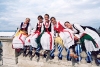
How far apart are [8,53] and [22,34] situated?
0.89 m

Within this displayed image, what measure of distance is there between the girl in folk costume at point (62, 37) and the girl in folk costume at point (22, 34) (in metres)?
1.02

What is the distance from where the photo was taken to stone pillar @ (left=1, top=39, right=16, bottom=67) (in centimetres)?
692

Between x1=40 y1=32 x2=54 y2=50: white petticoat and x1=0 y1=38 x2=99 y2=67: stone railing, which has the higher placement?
x1=40 y1=32 x2=54 y2=50: white petticoat

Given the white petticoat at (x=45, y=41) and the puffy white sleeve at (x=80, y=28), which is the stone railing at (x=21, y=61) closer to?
the white petticoat at (x=45, y=41)

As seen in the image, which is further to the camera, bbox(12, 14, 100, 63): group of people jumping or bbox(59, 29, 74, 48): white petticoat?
bbox(59, 29, 74, 48): white petticoat

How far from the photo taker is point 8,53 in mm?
7027

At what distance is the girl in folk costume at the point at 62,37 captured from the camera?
17.9 ft

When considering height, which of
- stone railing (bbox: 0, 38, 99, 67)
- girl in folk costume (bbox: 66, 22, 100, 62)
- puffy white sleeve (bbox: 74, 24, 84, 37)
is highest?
puffy white sleeve (bbox: 74, 24, 84, 37)

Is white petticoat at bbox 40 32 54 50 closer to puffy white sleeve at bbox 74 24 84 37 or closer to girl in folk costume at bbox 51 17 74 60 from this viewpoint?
girl in folk costume at bbox 51 17 74 60

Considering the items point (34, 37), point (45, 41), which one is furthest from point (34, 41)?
point (45, 41)

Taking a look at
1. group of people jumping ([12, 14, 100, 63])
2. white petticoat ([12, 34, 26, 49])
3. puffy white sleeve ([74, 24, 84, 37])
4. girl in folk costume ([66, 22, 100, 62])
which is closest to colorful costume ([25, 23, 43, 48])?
group of people jumping ([12, 14, 100, 63])

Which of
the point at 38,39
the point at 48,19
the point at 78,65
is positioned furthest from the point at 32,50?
the point at 78,65

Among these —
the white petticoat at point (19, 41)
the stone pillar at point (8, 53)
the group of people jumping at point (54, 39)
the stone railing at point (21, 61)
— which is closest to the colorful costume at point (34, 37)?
the group of people jumping at point (54, 39)

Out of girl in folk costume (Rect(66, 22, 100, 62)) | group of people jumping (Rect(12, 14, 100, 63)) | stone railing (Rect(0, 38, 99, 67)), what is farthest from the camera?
stone railing (Rect(0, 38, 99, 67))
